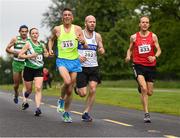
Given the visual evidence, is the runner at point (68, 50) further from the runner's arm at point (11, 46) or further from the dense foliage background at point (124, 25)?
the dense foliage background at point (124, 25)

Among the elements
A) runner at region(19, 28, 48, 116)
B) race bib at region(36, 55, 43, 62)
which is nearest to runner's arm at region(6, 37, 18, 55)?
runner at region(19, 28, 48, 116)

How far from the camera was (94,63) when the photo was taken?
11367 millimetres

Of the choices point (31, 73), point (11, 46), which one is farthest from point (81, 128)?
point (11, 46)

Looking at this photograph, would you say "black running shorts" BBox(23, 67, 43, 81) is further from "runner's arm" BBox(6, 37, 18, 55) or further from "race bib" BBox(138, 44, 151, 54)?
"race bib" BBox(138, 44, 151, 54)

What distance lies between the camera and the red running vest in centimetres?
1197

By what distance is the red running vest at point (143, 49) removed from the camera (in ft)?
39.3

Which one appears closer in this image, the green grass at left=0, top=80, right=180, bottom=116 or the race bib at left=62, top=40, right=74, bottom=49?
the race bib at left=62, top=40, right=74, bottom=49

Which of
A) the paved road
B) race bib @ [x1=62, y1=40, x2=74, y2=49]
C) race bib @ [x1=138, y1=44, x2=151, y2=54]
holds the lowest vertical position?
the paved road

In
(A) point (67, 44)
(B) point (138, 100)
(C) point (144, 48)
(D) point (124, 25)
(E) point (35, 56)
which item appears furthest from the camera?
(D) point (124, 25)

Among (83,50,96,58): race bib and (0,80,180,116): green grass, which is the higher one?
(83,50,96,58): race bib

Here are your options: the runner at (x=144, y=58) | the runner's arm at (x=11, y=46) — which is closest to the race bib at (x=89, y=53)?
the runner at (x=144, y=58)

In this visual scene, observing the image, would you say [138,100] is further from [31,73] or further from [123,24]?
[123,24]

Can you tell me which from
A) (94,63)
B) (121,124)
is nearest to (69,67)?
(94,63)

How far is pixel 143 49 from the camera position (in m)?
12.0
